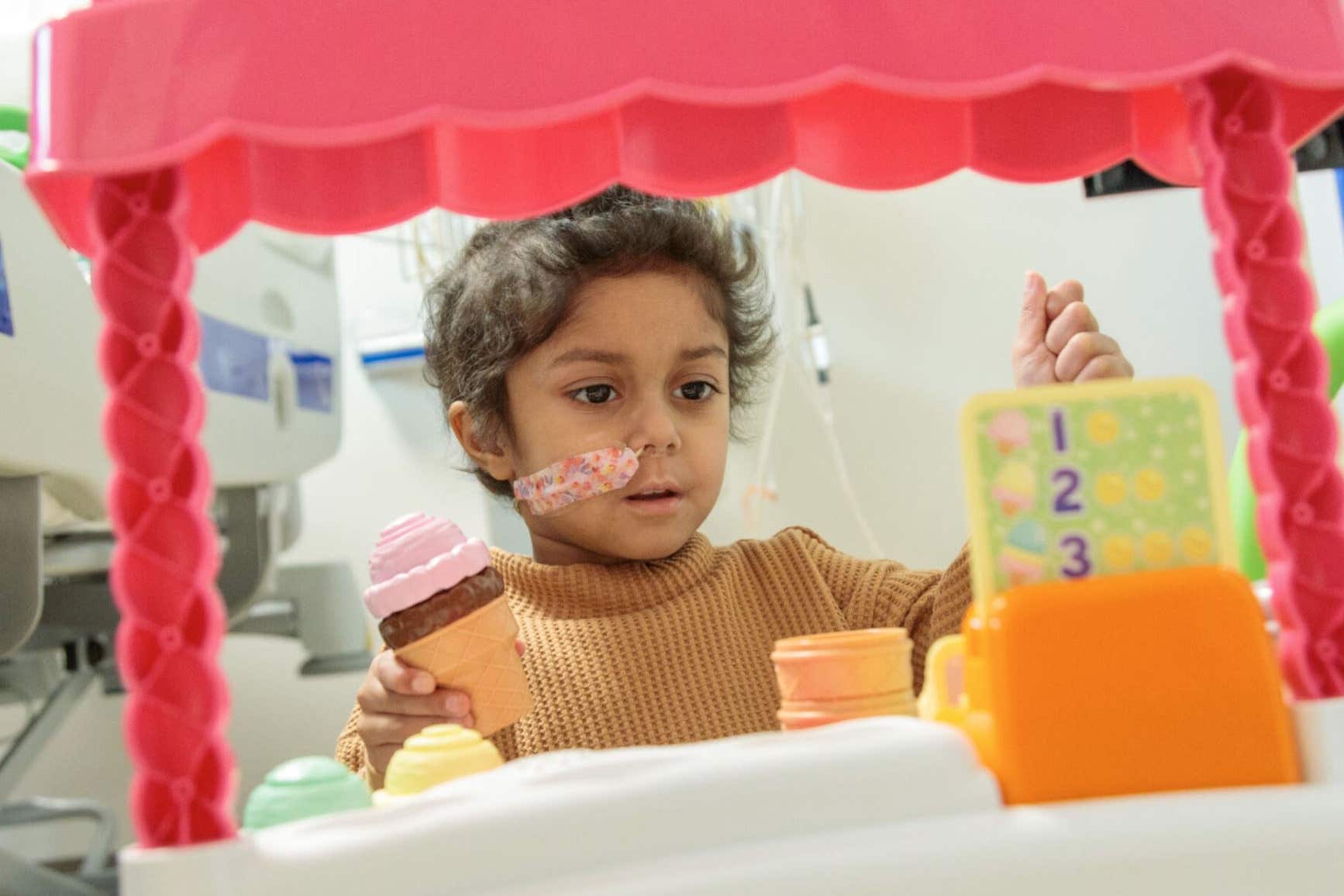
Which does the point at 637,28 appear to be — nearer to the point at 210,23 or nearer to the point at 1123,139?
the point at 210,23

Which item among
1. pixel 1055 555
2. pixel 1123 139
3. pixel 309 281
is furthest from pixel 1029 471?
pixel 309 281

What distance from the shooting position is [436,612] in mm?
702

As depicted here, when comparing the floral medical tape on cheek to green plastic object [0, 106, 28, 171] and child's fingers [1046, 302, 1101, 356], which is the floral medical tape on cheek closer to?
child's fingers [1046, 302, 1101, 356]

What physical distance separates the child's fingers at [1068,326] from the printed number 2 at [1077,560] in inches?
16.4

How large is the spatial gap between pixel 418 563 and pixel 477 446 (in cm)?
45

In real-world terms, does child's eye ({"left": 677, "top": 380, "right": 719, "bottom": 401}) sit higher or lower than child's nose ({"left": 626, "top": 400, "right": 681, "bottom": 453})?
higher

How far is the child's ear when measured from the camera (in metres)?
1.13

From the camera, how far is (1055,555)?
18.2 inches

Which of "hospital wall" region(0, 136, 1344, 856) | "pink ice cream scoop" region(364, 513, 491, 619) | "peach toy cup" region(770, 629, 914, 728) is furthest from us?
"hospital wall" region(0, 136, 1344, 856)

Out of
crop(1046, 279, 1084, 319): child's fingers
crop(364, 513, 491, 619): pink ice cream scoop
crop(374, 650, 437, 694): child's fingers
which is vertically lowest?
crop(374, 650, 437, 694): child's fingers

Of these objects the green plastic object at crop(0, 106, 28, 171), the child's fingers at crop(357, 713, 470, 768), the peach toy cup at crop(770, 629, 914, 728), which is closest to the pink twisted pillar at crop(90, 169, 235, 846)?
the peach toy cup at crop(770, 629, 914, 728)

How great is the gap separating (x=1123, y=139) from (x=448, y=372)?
27.7 inches

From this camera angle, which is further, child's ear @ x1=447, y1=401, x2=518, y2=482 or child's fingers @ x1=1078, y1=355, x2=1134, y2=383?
child's ear @ x1=447, y1=401, x2=518, y2=482

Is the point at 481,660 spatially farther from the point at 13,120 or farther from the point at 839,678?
the point at 13,120
